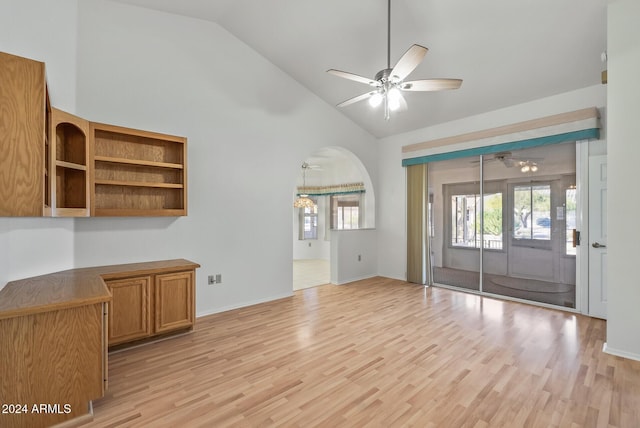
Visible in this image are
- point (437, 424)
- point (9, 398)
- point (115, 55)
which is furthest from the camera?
point (115, 55)

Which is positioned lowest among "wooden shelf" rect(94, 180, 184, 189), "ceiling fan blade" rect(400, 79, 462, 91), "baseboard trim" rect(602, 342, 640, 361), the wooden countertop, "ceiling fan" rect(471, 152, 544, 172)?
"baseboard trim" rect(602, 342, 640, 361)

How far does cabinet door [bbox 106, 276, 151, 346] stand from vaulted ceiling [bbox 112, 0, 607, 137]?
3.22 metres

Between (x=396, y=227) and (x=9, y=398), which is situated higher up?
(x=396, y=227)

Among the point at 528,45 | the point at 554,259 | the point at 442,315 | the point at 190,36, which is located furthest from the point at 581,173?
the point at 190,36

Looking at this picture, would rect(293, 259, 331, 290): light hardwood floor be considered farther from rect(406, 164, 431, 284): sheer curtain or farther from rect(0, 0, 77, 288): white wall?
rect(0, 0, 77, 288): white wall

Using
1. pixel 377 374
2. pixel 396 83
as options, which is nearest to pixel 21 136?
pixel 396 83

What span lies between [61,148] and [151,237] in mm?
1258

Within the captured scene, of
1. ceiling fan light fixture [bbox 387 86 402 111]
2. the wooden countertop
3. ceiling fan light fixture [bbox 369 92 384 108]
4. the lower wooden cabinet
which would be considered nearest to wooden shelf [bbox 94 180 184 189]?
the wooden countertop

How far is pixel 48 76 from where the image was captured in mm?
2826

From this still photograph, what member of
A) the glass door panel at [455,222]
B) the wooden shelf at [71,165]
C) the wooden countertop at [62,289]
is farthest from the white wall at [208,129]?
the glass door panel at [455,222]

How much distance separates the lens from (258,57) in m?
4.49

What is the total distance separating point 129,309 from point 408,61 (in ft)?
11.6

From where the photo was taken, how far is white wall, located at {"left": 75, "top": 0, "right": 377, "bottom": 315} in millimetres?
3266

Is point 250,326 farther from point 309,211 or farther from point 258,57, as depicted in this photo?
point 309,211
